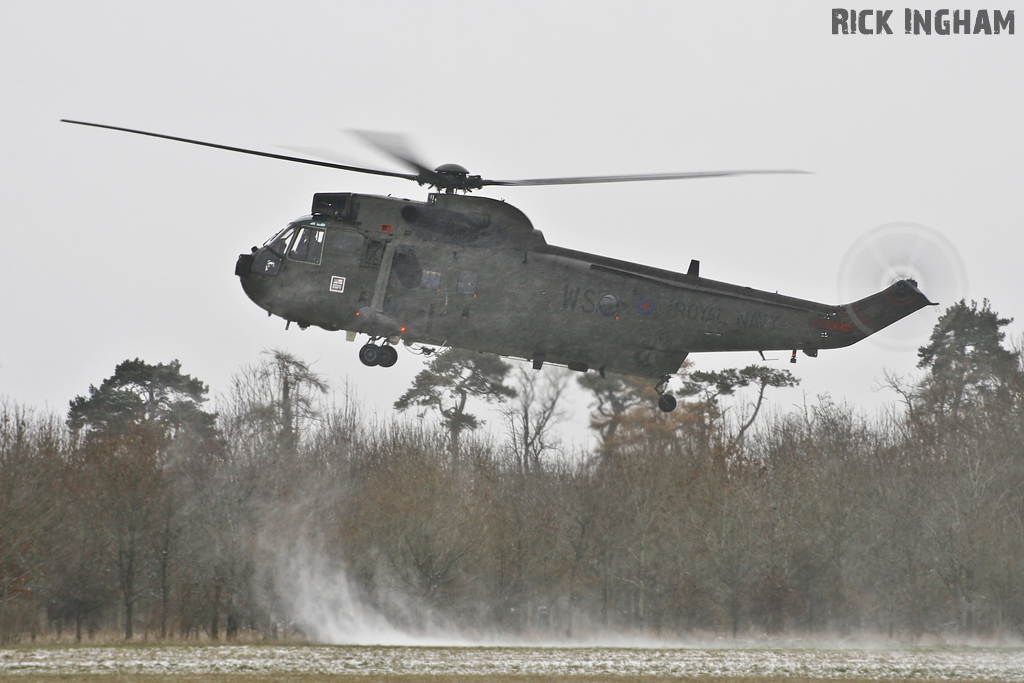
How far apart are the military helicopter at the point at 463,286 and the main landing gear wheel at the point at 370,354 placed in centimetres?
3

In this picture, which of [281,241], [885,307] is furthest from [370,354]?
[885,307]

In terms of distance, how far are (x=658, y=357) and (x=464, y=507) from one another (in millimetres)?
24095

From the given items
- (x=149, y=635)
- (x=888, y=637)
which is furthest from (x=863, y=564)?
(x=149, y=635)

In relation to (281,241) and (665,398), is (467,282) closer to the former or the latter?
(281,241)

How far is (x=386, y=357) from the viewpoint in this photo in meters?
21.0

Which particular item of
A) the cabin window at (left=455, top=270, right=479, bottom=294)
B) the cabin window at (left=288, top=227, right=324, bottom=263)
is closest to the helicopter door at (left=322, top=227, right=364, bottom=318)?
the cabin window at (left=288, top=227, right=324, bottom=263)

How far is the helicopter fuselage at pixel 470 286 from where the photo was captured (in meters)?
20.8

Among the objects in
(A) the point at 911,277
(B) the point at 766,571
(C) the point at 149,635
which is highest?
(A) the point at 911,277

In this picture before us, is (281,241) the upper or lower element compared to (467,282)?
upper

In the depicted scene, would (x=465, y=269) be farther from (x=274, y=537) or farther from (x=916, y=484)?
(x=916, y=484)

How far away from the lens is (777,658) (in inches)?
1211

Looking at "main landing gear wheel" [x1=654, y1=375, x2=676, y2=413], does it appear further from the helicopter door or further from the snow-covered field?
the snow-covered field

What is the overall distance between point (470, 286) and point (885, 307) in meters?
8.86

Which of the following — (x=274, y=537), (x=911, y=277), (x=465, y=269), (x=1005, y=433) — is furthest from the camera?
(x=1005, y=433)
